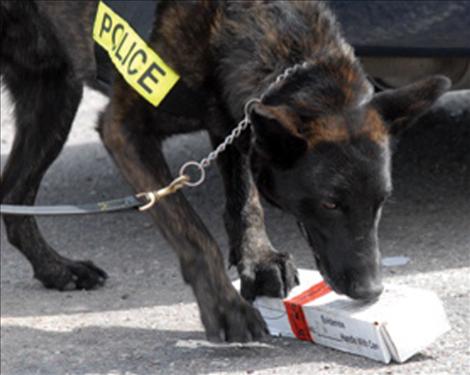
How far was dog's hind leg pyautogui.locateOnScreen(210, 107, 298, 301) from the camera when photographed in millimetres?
4168

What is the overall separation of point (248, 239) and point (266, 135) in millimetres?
778

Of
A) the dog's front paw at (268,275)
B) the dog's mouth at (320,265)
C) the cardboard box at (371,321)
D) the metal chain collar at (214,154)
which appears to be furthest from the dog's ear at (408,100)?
the dog's front paw at (268,275)

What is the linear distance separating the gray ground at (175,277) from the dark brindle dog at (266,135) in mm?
204

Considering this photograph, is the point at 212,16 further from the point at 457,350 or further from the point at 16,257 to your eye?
the point at 16,257

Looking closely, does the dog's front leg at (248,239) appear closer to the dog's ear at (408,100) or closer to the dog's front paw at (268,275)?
the dog's front paw at (268,275)

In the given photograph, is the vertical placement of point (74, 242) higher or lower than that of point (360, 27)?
lower

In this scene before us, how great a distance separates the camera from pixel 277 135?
370 cm

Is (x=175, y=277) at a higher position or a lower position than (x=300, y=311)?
lower

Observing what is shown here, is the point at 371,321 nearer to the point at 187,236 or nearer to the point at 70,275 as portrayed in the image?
the point at 187,236

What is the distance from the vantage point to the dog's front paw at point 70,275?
16.2 feet

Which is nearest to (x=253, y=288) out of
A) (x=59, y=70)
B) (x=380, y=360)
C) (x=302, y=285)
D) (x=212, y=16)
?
(x=302, y=285)

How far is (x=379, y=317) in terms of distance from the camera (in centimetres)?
372

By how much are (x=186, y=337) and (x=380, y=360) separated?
71 centimetres

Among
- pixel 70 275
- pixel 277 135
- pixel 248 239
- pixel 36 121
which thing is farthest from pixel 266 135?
pixel 36 121
